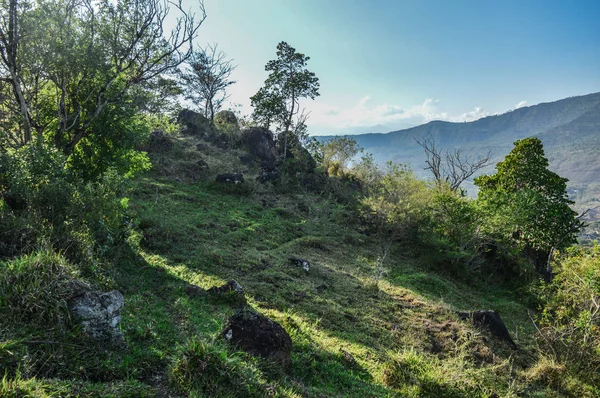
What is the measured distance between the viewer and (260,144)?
36.3m

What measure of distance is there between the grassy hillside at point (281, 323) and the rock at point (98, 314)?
0.24m

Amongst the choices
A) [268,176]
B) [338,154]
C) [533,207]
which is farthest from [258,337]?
[338,154]

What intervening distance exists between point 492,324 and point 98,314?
12.4 meters

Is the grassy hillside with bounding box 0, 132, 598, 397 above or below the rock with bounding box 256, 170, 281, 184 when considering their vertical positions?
below

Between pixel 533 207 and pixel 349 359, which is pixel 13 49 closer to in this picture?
pixel 349 359

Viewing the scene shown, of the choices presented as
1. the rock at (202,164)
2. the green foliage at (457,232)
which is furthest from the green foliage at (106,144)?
the green foliage at (457,232)

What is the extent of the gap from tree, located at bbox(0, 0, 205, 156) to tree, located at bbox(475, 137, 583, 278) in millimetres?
20796

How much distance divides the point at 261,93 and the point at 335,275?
27.9 meters

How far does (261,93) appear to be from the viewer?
120 feet

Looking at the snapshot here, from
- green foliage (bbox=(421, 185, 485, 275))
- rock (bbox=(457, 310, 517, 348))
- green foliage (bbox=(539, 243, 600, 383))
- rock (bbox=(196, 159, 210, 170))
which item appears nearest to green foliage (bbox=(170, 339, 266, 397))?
rock (bbox=(457, 310, 517, 348))

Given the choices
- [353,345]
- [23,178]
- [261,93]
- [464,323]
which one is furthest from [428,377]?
[261,93]

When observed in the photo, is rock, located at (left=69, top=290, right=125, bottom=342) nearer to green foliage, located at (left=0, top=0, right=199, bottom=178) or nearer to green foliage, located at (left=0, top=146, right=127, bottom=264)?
green foliage, located at (left=0, top=146, right=127, bottom=264)

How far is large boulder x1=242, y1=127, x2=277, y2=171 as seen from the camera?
35812 millimetres

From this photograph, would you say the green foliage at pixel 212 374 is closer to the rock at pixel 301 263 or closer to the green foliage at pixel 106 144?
the rock at pixel 301 263
